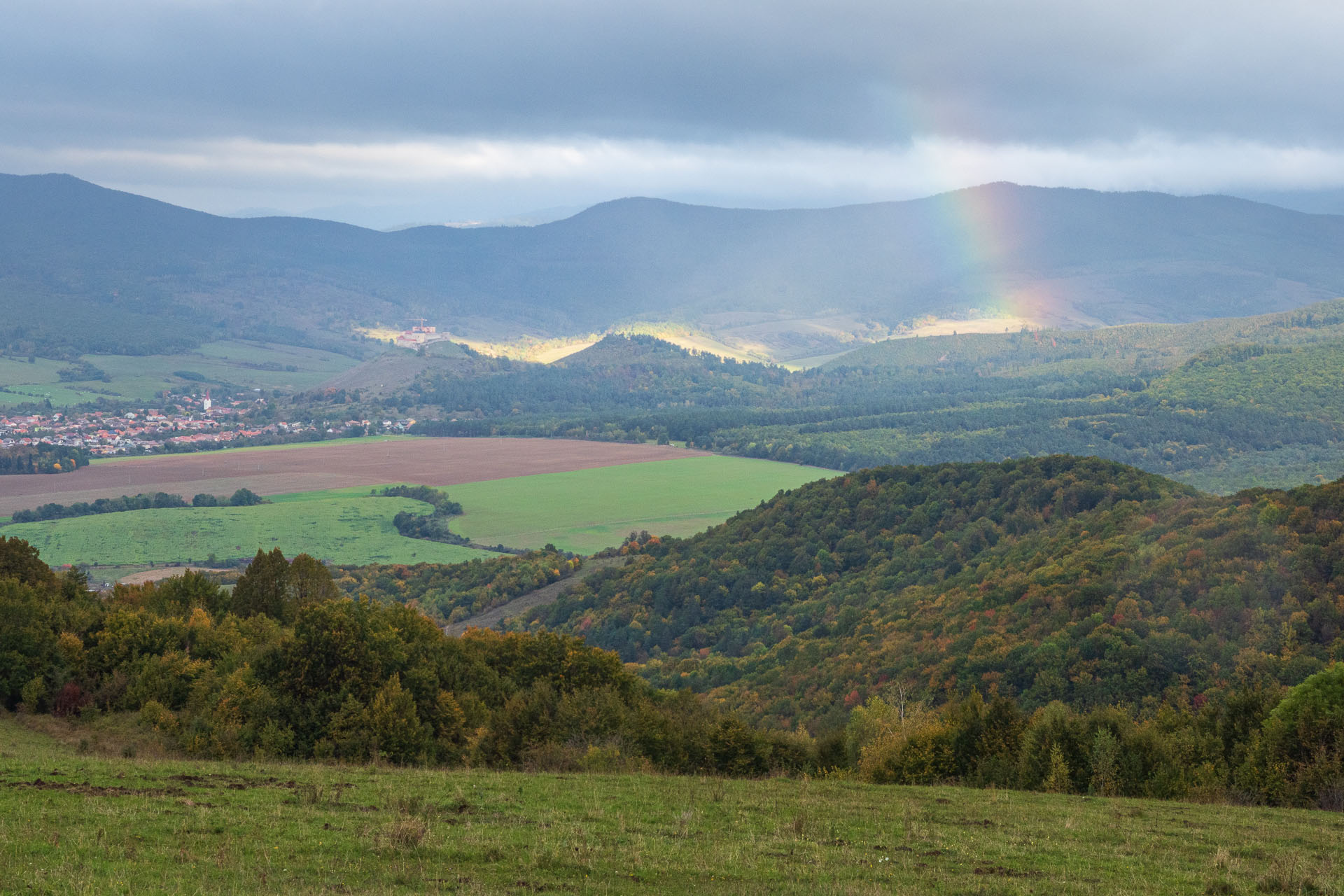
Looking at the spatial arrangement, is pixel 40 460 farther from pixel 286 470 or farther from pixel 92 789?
pixel 92 789

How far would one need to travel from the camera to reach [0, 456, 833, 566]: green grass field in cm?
11525

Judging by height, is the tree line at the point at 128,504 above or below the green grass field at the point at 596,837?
below

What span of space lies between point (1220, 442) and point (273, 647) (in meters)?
175

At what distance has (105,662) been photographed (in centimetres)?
4050

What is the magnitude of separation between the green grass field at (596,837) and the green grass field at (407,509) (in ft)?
307

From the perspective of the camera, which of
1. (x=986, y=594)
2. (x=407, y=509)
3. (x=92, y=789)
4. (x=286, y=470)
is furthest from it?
(x=286, y=470)

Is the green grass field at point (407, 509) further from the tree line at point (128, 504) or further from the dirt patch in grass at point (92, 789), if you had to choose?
the dirt patch in grass at point (92, 789)

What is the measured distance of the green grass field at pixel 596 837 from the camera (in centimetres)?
1433

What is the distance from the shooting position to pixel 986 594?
5950 cm

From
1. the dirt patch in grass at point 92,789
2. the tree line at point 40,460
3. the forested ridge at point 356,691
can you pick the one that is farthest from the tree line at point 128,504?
the dirt patch in grass at point 92,789

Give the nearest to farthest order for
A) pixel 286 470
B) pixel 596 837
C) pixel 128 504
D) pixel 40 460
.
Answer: pixel 596 837 < pixel 128 504 < pixel 286 470 < pixel 40 460

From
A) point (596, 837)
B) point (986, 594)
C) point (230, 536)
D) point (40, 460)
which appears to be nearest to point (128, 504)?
point (230, 536)

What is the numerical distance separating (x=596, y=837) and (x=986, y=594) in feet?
152

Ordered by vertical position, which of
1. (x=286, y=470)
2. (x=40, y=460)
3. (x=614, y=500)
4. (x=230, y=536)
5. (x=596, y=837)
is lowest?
(x=230, y=536)
